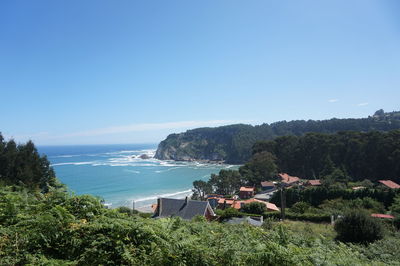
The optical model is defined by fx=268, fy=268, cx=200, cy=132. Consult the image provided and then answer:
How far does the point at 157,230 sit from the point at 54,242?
4.25 ft

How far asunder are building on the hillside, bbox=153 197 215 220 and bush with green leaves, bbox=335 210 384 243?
13.6 metres

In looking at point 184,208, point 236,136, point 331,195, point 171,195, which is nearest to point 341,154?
point 331,195

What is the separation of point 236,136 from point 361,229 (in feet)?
401

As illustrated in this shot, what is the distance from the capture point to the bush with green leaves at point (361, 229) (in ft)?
43.4

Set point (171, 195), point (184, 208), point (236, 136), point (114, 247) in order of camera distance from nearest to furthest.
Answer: point (114, 247)
point (184, 208)
point (171, 195)
point (236, 136)

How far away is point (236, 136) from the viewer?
135125 millimetres

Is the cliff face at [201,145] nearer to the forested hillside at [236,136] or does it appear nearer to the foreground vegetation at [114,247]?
the forested hillside at [236,136]

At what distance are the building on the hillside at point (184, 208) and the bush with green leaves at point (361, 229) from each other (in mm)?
13636

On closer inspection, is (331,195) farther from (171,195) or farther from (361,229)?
(171,195)

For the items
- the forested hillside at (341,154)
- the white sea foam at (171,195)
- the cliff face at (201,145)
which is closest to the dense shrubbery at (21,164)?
the white sea foam at (171,195)

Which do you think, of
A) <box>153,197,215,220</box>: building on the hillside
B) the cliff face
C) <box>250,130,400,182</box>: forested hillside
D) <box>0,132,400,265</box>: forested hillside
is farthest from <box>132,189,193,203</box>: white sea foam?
the cliff face

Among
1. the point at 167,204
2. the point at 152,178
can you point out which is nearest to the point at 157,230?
the point at 167,204

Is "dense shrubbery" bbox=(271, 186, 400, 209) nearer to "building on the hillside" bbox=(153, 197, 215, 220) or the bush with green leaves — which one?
"building on the hillside" bbox=(153, 197, 215, 220)

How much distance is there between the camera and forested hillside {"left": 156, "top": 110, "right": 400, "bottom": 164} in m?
121
